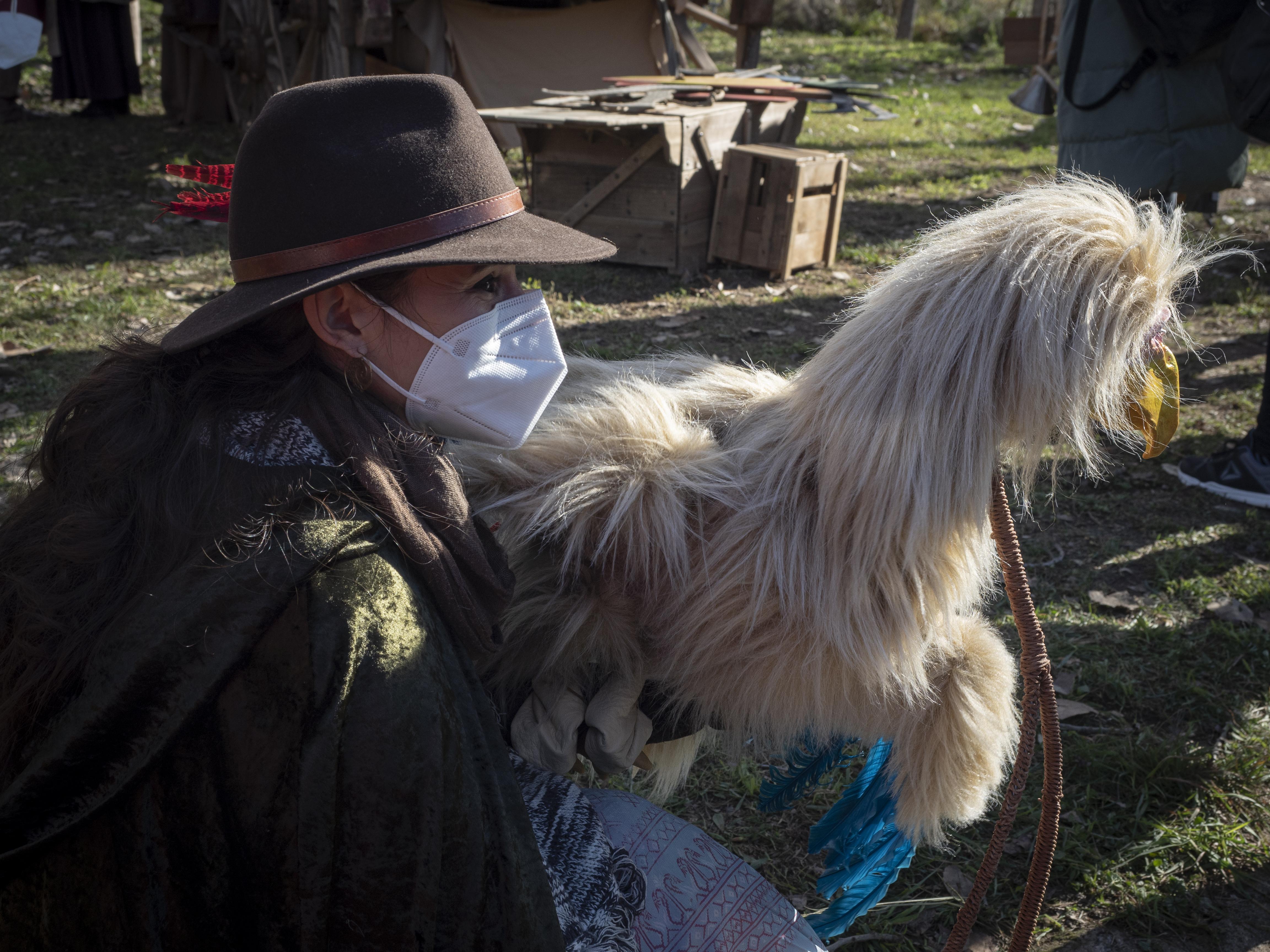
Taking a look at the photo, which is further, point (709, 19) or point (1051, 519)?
point (709, 19)

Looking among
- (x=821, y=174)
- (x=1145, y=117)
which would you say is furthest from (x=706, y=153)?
(x=1145, y=117)

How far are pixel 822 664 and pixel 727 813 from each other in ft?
3.71

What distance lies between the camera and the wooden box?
10.1 meters

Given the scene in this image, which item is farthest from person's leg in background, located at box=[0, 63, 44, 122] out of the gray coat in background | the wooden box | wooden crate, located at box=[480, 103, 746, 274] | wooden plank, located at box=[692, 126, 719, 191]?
the wooden box

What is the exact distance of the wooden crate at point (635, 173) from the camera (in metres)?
5.37

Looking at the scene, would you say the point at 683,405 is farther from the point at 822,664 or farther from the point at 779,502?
the point at 822,664

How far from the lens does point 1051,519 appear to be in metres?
3.51

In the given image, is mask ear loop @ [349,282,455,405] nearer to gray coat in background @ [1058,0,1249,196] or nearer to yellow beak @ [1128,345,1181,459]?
yellow beak @ [1128,345,1181,459]

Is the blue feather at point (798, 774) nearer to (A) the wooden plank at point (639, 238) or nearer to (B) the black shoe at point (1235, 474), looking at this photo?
(B) the black shoe at point (1235, 474)

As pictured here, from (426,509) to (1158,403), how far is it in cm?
116

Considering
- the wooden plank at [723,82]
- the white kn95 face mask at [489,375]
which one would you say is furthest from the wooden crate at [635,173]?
the white kn95 face mask at [489,375]

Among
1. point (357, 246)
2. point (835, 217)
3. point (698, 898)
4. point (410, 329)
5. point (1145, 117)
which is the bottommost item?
point (698, 898)

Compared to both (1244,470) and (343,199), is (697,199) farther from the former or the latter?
(343,199)

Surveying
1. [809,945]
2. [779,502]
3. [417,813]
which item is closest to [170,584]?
[417,813]
